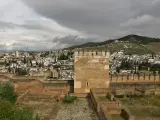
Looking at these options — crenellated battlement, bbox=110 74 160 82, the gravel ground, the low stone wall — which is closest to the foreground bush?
the gravel ground

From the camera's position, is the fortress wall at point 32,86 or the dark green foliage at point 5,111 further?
the fortress wall at point 32,86

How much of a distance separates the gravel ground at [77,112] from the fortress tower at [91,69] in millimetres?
2345

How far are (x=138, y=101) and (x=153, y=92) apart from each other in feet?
8.93

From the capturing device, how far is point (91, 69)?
1984cm

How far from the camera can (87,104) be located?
17.4 meters

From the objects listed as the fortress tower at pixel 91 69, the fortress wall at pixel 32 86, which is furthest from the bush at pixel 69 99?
the fortress wall at pixel 32 86

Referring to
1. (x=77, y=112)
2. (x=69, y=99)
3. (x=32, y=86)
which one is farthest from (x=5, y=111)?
(x=32, y=86)

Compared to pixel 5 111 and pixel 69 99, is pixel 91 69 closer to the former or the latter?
pixel 69 99

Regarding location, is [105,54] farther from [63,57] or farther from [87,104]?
[63,57]

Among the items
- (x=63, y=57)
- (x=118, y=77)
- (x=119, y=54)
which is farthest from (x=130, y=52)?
(x=118, y=77)

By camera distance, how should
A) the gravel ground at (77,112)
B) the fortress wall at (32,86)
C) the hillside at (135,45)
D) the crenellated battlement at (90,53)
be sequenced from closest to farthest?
the gravel ground at (77,112), the crenellated battlement at (90,53), the fortress wall at (32,86), the hillside at (135,45)

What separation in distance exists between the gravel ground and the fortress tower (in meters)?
2.34

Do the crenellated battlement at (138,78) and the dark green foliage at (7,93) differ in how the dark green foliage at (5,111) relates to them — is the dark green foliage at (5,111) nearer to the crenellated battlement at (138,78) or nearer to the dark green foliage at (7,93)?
the dark green foliage at (7,93)

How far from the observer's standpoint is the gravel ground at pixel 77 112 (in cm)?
1392
